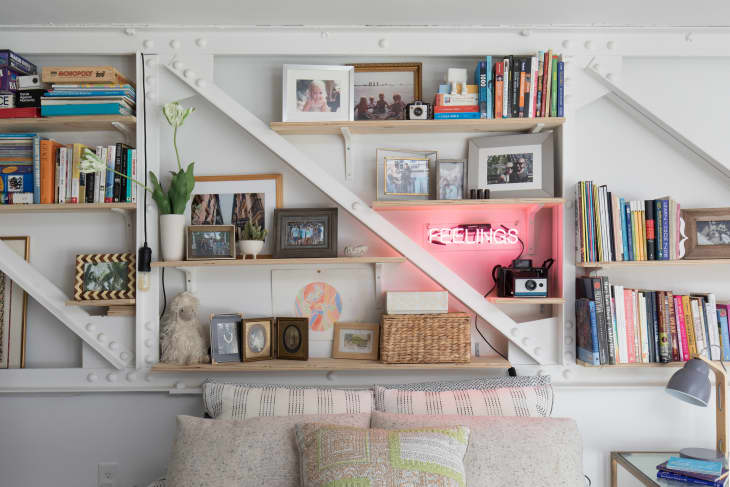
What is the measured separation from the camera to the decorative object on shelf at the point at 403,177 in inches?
94.9

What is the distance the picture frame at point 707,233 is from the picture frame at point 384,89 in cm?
128

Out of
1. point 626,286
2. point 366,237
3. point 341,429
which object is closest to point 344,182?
point 366,237

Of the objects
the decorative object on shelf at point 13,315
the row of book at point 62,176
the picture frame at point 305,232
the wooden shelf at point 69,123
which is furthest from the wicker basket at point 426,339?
the decorative object on shelf at point 13,315

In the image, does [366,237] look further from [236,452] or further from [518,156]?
[236,452]

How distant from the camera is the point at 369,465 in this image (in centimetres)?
167

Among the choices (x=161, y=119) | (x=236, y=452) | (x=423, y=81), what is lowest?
(x=236, y=452)

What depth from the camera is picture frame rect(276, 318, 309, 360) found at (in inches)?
95.0

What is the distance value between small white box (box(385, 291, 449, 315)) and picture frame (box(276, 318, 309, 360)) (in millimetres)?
389

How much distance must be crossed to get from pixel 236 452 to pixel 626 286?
180 cm

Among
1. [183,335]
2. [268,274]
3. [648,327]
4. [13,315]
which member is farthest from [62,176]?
[648,327]

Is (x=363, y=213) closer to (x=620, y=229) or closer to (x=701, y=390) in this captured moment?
(x=620, y=229)

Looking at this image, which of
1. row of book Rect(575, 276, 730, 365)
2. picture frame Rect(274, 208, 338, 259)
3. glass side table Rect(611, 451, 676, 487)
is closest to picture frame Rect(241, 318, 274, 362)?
picture frame Rect(274, 208, 338, 259)

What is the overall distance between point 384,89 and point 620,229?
118 centimetres

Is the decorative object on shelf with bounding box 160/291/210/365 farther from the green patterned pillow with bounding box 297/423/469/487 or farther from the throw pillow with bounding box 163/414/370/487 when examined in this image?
the green patterned pillow with bounding box 297/423/469/487
